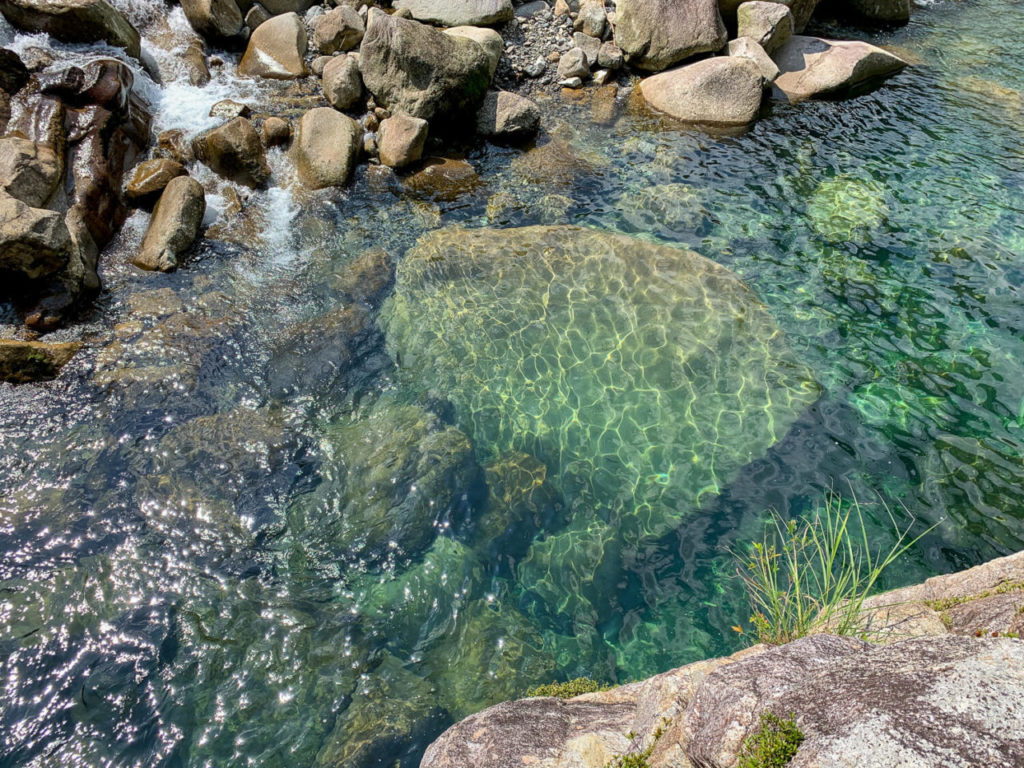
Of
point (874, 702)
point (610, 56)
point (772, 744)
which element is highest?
point (610, 56)

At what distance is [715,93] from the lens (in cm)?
1138

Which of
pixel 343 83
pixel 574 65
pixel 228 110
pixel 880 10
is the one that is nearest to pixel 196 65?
pixel 228 110

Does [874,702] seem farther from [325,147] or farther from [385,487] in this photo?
[325,147]

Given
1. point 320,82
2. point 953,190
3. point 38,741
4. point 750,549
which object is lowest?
point 38,741

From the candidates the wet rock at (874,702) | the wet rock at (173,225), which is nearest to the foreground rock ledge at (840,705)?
the wet rock at (874,702)

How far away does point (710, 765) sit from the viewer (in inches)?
97.3

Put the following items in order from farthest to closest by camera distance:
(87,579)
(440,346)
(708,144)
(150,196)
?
(708,144), (150,196), (440,346), (87,579)

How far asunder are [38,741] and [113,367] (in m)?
3.83

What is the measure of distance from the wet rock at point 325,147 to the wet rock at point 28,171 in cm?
324

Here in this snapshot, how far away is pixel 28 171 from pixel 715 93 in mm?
10997

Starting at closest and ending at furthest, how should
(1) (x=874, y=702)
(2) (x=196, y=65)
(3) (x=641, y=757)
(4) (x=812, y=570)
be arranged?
(1) (x=874, y=702), (3) (x=641, y=757), (4) (x=812, y=570), (2) (x=196, y=65)

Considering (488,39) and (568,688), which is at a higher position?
(488,39)

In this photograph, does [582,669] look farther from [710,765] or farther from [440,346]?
[440,346]

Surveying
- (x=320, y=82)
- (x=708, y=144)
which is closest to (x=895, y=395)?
(x=708, y=144)
